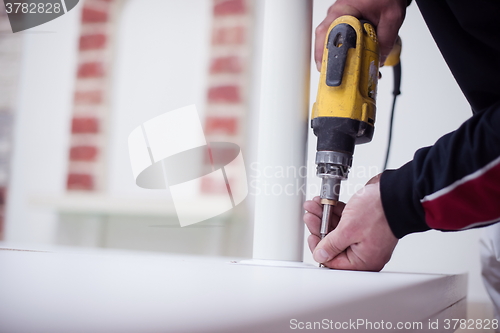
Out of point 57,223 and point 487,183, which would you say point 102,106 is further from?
point 487,183

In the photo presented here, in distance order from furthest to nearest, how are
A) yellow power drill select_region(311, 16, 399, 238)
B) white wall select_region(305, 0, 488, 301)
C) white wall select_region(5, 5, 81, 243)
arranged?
white wall select_region(5, 5, 81, 243), white wall select_region(305, 0, 488, 301), yellow power drill select_region(311, 16, 399, 238)

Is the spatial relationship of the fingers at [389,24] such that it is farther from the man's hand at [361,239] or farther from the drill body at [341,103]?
the man's hand at [361,239]

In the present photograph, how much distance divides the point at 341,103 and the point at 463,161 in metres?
0.17

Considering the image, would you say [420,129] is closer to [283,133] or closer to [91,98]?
[283,133]

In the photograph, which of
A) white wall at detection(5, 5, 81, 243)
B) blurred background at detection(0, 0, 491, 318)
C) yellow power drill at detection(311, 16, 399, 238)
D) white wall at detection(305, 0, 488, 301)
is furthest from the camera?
white wall at detection(5, 5, 81, 243)

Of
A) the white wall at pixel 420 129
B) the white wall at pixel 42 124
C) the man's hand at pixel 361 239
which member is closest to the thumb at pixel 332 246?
the man's hand at pixel 361 239

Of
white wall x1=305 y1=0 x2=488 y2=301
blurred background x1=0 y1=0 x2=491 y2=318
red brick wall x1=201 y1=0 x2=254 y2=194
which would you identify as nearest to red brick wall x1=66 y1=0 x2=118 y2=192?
blurred background x1=0 y1=0 x2=491 y2=318

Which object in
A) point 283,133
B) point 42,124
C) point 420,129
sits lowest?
point 283,133

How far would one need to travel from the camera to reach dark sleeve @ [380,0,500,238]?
0.37 metres

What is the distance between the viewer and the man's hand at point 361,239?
434 millimetres

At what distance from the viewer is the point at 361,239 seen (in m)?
0.44

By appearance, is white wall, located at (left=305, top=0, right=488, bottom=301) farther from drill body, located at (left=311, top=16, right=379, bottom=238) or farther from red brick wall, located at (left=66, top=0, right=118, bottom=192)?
red brick wall, located at (left=66, top=0, right=118, bottom=192)

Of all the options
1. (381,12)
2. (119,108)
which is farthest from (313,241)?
(119,108)

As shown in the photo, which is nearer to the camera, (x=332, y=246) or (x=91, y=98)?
(x=332, y=246)
